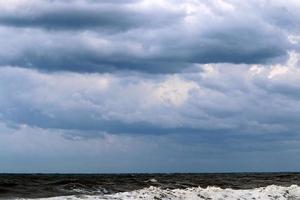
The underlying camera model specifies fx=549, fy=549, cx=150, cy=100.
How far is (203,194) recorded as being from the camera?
1097 inches

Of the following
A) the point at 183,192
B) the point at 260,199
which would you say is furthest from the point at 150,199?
the point at 260,199

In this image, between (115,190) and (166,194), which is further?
(115,190)

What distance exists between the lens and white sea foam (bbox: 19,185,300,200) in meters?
25.2

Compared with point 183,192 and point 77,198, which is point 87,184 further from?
point 77,198

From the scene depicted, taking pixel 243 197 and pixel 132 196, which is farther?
pixel 243 197

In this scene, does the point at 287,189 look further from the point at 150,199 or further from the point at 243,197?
the point at 150,199

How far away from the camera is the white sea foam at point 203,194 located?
2525 centimetres

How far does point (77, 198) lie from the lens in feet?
77.7

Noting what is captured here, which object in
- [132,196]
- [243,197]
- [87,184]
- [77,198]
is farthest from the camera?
[87,184]

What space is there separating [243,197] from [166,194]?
4.97 meters

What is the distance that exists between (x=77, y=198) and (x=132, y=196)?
9.38 ft

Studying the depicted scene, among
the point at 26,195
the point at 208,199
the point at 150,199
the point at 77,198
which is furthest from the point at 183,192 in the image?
the point at 26,195

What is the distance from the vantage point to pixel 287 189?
111 feet

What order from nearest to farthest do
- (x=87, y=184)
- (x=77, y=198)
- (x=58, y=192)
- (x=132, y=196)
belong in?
(x=77, y=198)
(x=132, y=196)
(x=58, y=192)
(x=87, y=184)
